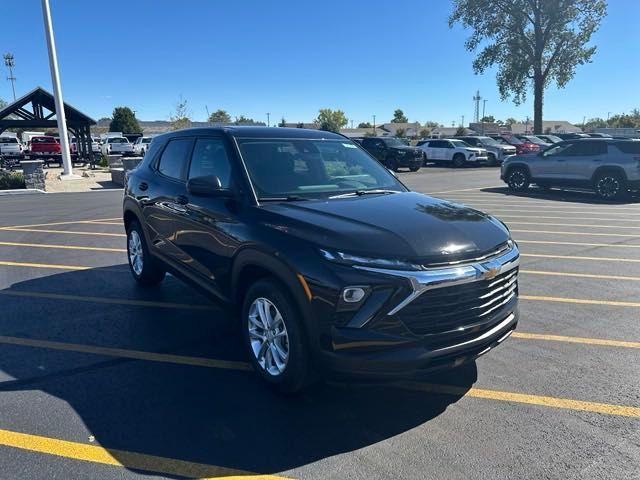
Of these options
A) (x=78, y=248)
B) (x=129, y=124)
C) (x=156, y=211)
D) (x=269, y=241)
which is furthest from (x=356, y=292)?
(x=129, y=124)

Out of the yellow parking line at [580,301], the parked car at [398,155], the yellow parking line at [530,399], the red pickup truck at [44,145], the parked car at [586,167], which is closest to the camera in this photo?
the yellow parking line at [530,399]

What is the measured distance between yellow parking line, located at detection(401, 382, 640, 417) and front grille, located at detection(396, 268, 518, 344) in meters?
0.62

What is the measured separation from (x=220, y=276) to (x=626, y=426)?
306 cm

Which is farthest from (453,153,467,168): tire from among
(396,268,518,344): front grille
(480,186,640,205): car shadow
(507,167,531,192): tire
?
(396,268,518,344): front grille

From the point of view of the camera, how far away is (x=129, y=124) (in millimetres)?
75312

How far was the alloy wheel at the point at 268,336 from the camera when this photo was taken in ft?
11.3

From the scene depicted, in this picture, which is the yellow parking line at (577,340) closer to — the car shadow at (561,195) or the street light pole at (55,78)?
the car shadow at (561,195)

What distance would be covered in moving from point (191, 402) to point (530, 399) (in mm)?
2381

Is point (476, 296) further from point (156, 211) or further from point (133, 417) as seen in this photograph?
point (156, 211)

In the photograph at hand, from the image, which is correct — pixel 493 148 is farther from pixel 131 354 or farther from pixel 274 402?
pixel 274 402

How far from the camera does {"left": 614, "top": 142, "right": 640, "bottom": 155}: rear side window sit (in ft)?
46.1

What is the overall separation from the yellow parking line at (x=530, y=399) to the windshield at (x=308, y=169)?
67.5 inches

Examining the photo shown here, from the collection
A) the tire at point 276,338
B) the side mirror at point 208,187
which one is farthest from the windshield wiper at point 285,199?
the tire at point 276,338

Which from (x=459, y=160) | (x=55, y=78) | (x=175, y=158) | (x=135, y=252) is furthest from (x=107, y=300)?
(x=459, y=160)
